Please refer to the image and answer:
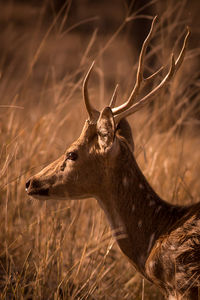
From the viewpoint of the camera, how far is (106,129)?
7.45ft

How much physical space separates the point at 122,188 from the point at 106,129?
1.09 ft

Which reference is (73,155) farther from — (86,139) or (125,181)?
(125,181)

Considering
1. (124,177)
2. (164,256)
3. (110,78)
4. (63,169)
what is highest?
(110,78)

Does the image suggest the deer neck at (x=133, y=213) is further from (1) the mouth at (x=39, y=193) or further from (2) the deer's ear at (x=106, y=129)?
(1) the mouth at (x=39, y=193)

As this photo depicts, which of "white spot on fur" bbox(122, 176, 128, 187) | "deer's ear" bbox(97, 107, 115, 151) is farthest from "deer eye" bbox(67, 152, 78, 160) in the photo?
"white spot on fur" bbox(122, 176, 128, 187)

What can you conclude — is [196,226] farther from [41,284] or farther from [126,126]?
[41,284]

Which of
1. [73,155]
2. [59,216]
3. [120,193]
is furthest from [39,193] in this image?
[59,216]

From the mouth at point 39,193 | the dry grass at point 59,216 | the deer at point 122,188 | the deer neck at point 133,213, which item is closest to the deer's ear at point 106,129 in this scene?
the deer at point 122,188

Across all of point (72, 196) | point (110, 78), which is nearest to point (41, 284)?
point (72, 196)

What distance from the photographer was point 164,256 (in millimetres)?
2250

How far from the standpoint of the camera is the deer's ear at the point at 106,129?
87.2 inches

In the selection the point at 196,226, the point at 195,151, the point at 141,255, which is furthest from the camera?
the point at 195,151

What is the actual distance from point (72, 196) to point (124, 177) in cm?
27

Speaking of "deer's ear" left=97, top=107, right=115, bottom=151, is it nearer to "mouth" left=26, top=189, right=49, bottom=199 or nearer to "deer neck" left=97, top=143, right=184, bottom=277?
"deer neck" left=97, top=143, right=184, bottom=277
